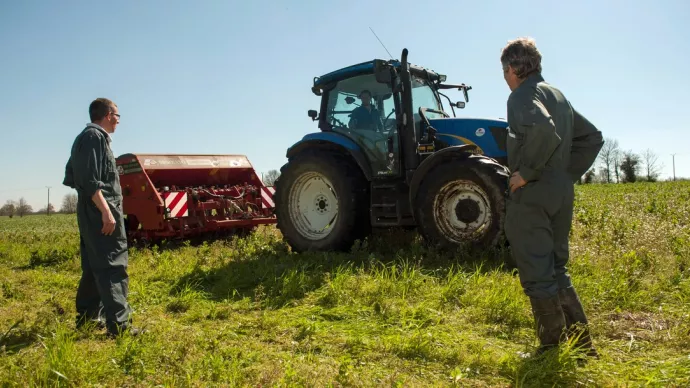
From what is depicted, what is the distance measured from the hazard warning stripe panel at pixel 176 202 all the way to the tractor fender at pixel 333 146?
5.70ft

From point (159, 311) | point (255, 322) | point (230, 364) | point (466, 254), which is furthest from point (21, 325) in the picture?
point (466, 254)

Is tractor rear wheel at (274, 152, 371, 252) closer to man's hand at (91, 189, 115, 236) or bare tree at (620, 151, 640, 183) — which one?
man's hand at (91, 189, 115, 236)

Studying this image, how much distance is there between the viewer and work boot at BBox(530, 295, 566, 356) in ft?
9.69

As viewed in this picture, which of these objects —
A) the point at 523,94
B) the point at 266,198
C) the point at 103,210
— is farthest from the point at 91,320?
the point at 266,198

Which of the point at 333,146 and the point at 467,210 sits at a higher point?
the point at 333,146

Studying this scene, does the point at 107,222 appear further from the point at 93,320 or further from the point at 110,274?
the point at 93,320

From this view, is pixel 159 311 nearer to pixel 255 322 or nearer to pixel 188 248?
pixel 255 322

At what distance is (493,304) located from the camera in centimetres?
399

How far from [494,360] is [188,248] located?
5152 millimetres

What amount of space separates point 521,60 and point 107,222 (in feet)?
8.98

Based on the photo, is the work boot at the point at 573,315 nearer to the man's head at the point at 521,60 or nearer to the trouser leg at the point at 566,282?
the trouser leg at the point at 566,282

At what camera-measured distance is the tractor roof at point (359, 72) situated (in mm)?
6657

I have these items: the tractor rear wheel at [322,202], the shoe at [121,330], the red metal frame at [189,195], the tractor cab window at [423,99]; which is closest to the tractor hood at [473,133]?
the tractor cab window at [423,99]

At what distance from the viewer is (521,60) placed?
3.01 metres
